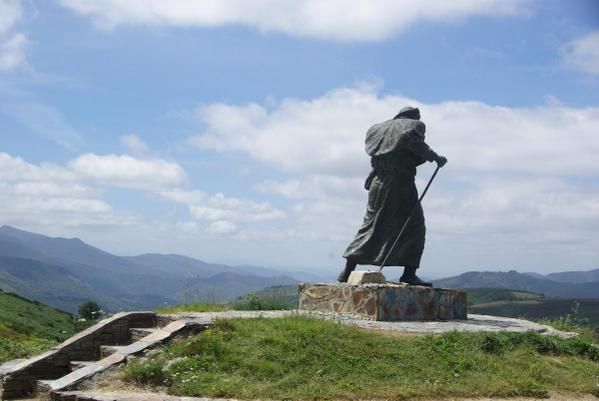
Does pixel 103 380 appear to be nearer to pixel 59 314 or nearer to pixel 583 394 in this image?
pixel 583 394

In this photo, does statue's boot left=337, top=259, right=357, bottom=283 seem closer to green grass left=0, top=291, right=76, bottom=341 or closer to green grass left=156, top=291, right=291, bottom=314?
green grass left=156, top=291, right=291, bottom=314

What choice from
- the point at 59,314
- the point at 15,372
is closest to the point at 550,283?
the point at 59,314

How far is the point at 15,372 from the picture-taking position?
10.4 meters

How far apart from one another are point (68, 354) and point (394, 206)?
6997mm

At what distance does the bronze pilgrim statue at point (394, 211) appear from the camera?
14555 mm

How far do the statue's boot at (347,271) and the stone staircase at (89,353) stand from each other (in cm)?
422

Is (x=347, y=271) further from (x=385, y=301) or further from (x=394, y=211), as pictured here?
(x=385, y=301)

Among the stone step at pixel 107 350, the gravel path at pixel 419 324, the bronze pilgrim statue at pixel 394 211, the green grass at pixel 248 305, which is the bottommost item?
the stone step at pixel 107 350

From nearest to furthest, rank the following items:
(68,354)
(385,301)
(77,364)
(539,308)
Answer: (77,364) → (68,354) → (385,301) → (539,308)

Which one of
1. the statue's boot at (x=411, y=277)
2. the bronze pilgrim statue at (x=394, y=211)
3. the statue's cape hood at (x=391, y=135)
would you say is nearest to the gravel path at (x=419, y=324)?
the statue's boot at (x=411, y=277)

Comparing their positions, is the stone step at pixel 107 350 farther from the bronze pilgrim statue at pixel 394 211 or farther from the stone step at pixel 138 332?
the bronze pilgrim statue at pixel 394 211

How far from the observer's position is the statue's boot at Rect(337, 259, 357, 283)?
1477cm

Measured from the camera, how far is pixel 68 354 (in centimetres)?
1126

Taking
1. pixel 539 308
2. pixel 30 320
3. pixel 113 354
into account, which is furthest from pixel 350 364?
pixel 539 308
